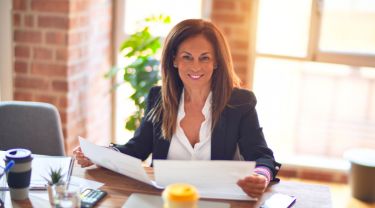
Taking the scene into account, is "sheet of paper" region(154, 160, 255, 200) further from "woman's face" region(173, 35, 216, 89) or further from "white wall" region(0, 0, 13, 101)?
"white wall" region(0, 0, 13, 101)

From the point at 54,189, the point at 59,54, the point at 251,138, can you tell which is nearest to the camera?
the point at 54,189

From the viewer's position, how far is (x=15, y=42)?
9.37 ft

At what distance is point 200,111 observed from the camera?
1.94 metres

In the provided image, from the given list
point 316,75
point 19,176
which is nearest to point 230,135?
point 19,176

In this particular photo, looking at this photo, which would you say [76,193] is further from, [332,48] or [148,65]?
[332,48]

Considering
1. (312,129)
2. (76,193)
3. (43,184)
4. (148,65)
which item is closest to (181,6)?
(148,65)

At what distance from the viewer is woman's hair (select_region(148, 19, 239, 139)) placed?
74.1 inches

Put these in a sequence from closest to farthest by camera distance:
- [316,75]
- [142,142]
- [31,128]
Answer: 1. [142,142]
2. [31,128]
3. [316,75]

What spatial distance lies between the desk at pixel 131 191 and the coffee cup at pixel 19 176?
25 millimetres

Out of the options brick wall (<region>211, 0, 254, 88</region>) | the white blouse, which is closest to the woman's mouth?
the white blouse

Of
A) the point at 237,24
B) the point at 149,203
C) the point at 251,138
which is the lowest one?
the point at 149,203

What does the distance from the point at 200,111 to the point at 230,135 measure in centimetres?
15

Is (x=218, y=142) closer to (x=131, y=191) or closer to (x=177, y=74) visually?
(x=177, y=74)

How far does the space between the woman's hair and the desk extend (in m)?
0.27
